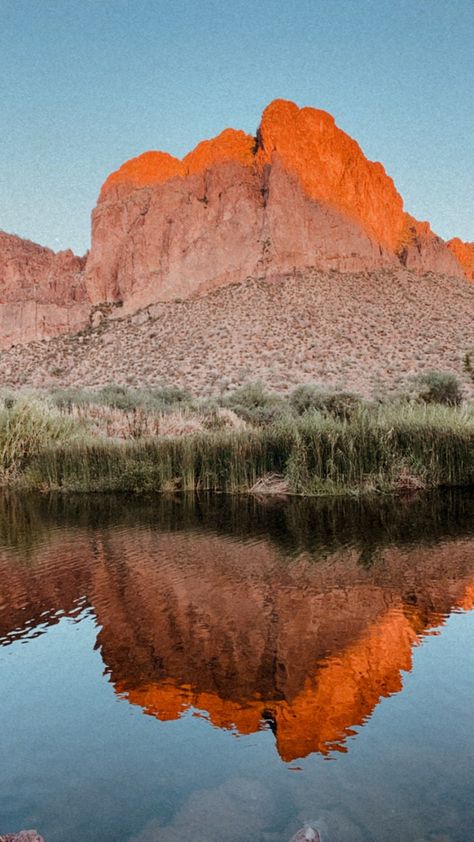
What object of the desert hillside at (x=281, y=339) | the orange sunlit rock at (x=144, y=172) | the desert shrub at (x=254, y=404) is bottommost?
the desert shrub at (x=254, y=404)

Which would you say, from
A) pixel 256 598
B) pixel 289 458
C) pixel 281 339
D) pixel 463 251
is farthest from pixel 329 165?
pixel 256 598

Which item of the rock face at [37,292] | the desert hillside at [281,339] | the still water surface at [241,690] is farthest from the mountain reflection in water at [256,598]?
the rock face at [37,292]

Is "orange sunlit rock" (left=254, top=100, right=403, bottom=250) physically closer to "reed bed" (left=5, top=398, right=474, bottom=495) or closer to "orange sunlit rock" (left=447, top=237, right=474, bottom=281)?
"orange sunlit rock" (left=447, top=237, right=474, bottom=281)

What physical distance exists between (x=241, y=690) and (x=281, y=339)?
46.2 meters

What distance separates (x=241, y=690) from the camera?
15.0 ft

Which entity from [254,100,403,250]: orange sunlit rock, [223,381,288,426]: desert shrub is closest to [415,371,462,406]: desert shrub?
[223,381,288,426]: desert shrub

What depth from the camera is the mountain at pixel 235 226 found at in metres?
64.1

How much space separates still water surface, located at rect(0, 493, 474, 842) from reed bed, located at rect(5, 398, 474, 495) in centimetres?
399

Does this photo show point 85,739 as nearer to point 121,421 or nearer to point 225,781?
point 225,781

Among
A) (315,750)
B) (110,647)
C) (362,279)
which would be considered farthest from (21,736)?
(362,279)

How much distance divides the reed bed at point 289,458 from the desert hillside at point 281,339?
22.1 metres

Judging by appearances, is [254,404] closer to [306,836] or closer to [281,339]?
[281,339]

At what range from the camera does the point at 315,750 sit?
3871 millimetres

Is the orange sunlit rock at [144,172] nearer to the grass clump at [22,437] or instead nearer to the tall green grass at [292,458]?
the grass clump at [22,437]
